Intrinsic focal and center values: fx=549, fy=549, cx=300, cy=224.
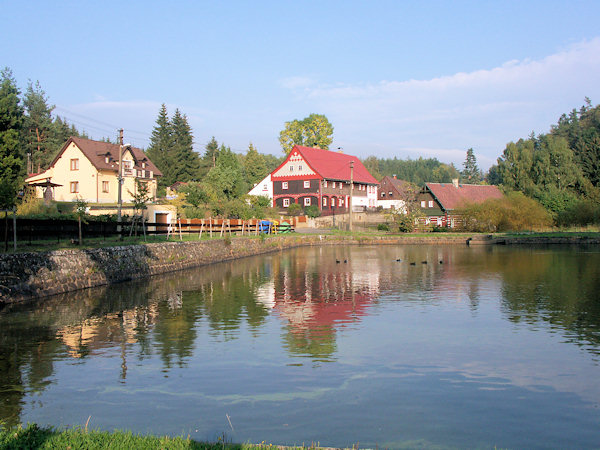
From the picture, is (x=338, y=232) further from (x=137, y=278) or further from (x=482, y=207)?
(x=137, y=278)

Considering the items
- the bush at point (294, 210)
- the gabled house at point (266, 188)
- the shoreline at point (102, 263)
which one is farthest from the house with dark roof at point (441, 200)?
the shoreline at point (102, 263)

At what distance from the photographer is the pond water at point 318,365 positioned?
28.8 ft

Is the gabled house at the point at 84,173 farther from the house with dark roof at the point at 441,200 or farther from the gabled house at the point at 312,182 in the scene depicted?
the house with dark roof at the point at 441,200

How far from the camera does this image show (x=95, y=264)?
25.2m

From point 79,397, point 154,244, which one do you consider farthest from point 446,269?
point 79,397

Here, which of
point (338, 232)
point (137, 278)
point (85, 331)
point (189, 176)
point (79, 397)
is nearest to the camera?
point (79, 397)

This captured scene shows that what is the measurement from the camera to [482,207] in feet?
220

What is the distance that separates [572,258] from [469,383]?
3188 centimetres

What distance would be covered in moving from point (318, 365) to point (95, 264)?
16.4 metres

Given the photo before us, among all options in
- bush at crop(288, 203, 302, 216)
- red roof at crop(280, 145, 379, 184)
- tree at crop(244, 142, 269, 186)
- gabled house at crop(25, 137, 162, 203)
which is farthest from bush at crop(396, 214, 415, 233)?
tree at crop(244, 142, 269, 186)

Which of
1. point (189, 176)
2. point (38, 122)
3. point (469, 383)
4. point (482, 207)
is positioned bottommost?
point (469, 383)

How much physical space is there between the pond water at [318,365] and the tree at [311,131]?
84865 millimetres

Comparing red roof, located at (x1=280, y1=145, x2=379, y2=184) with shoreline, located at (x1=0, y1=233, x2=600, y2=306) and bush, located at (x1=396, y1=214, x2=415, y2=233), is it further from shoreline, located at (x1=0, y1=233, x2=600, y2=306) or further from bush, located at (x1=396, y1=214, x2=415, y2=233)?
shoreline, located at (x1=0, y1=233, x2=600, y2=306)

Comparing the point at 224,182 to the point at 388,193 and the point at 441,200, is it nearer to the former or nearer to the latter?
the point at 441,200
